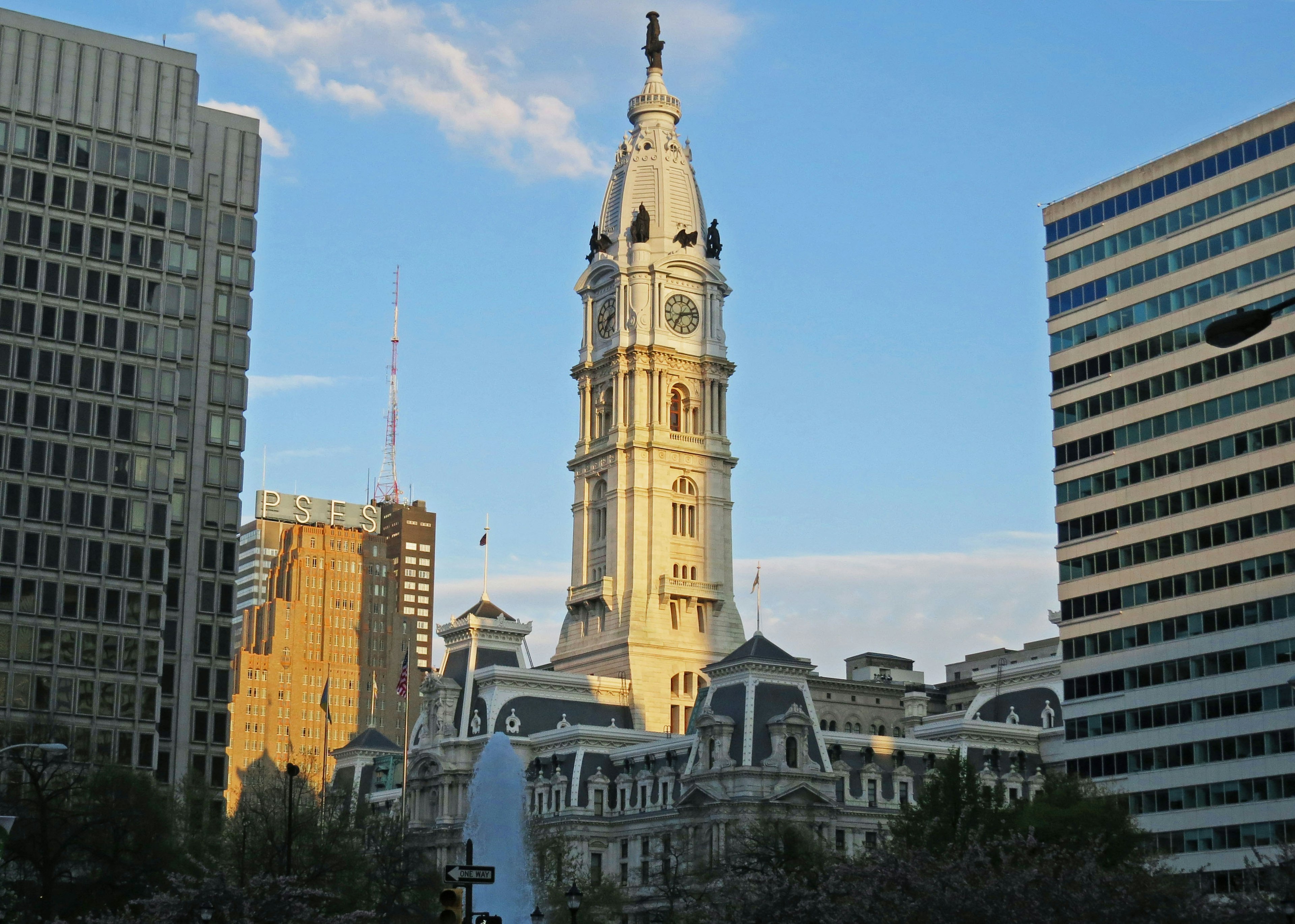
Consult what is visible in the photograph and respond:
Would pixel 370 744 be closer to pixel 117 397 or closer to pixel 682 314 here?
pixel 682 314

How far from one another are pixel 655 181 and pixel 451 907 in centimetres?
16622

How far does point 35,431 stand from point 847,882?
2005 inches

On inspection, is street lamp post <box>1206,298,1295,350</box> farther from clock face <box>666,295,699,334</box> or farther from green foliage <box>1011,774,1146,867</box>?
clock face <box>666,295,699,334</box>

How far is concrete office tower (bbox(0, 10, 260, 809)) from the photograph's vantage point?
334ft

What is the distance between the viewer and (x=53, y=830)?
7875cm

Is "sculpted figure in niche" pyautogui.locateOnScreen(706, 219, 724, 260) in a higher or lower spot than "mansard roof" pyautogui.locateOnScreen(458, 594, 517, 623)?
higher

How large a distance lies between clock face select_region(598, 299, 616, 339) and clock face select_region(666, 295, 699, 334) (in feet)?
17.3

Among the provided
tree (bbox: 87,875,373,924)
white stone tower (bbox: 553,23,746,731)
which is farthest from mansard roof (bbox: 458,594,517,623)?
tree (bbox: 87,875,373,924)

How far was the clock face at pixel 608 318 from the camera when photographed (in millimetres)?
193000

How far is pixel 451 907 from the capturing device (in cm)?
3256

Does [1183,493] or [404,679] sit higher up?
[1183,493]

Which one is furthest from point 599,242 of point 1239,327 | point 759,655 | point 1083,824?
point 1239,327

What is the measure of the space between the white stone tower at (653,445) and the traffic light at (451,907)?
142 meters

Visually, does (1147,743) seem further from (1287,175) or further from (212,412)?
(212,412)
